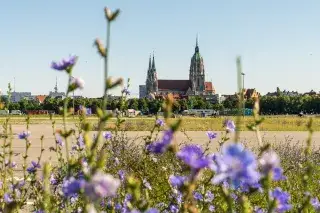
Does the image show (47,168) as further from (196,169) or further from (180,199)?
(180,199)

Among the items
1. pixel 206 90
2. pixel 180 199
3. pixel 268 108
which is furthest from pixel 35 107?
pixel 180 199

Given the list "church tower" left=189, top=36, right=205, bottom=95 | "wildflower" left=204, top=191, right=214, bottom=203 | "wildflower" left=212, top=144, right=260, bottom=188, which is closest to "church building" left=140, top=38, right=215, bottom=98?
"church tower" left=189, top=36, right=205, bottom=95

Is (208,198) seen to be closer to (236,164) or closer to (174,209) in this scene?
(174,209)

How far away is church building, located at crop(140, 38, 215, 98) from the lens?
153 m

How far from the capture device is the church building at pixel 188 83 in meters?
153

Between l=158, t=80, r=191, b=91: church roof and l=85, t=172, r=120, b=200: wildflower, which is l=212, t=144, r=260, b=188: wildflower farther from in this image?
l=158, t=80, r=191, b=91: church roof

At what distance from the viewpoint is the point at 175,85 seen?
6117 inches

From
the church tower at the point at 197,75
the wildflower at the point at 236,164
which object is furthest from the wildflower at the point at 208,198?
the church tower at the point at 197,75

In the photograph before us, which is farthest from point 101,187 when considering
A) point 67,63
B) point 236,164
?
point 67,63

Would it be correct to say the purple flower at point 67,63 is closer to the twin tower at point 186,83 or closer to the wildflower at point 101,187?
the wildflower at point 101,187

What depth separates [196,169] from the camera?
Answer: 119 cm

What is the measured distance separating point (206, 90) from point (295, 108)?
57.1 meters

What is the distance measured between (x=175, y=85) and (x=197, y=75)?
827cm

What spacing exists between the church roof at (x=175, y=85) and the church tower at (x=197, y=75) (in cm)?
220
